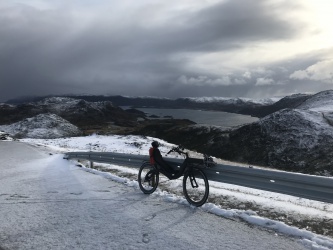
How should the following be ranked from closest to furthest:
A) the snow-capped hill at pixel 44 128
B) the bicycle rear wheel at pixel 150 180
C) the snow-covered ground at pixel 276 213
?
the snow-covered ground at pixel 276 213
the bicycle rear wheel at pixel 150 180
the snow-capped hill at pixel 44 128

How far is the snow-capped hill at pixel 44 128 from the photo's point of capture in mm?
86562

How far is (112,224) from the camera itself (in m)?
7.14

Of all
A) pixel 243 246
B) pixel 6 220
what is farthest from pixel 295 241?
pixel 6 220

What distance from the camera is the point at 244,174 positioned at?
835 centimetres

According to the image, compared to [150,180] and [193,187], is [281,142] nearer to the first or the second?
[150,180]

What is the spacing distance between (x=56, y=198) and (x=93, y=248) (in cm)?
446

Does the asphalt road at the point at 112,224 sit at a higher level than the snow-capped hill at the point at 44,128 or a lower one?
lower

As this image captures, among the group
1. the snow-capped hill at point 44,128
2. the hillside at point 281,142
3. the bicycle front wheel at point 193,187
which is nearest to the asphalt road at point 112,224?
→ the bicycle front wheel at point 193,187

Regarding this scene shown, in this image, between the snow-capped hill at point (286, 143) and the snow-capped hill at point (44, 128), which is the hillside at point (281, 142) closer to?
the snow-capped hill at point (286, 143)

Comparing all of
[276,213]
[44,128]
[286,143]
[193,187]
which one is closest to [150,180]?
[193,187]

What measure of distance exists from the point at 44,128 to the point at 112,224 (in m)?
92.0

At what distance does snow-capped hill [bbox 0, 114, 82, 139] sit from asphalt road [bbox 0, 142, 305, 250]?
78206 millimetres

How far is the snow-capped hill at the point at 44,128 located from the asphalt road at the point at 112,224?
78.2 metres

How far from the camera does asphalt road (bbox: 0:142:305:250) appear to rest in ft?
19.7
